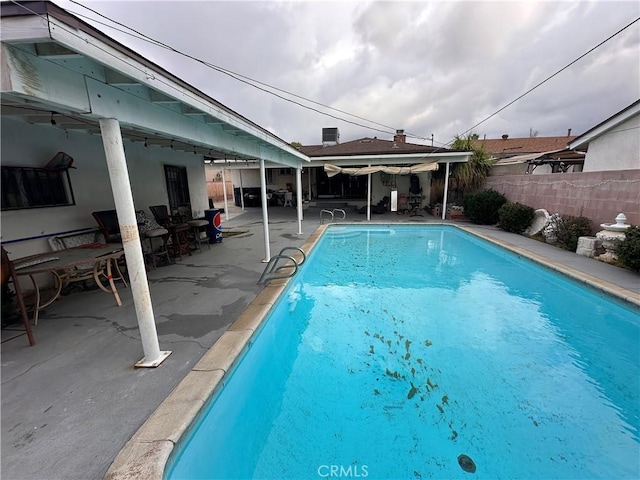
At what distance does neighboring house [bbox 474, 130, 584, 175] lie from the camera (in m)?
13.1

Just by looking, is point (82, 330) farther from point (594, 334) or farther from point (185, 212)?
point (594, 334)

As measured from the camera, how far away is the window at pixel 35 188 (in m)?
4.09

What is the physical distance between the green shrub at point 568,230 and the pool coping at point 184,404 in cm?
357

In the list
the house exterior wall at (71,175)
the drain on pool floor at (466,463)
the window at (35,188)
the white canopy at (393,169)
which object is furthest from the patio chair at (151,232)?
the white canopy at (393,169)

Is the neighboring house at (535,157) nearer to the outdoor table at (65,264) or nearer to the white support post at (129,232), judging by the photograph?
the white support post at (129,232)

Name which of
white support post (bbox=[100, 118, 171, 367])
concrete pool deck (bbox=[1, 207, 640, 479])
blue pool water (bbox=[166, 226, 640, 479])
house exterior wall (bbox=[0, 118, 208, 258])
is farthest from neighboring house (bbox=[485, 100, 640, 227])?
house exterior wall (bbox=[0, 118, 208, 258])

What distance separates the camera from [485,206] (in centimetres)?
1143

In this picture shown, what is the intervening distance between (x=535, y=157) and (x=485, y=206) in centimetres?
455

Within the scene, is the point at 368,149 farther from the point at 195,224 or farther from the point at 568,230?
the point at 195,224

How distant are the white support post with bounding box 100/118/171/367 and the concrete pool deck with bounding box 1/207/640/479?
10.9 inches

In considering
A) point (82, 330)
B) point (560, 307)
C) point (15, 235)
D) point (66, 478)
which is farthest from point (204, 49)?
point (560, 307)

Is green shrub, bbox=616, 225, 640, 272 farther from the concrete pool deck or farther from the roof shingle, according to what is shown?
the roof shingle

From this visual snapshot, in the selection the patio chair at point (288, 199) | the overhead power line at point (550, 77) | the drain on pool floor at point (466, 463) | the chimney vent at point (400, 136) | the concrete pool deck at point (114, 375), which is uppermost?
the chimney vent at point (400, 136)

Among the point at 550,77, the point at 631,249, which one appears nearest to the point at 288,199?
the point at 550,77
